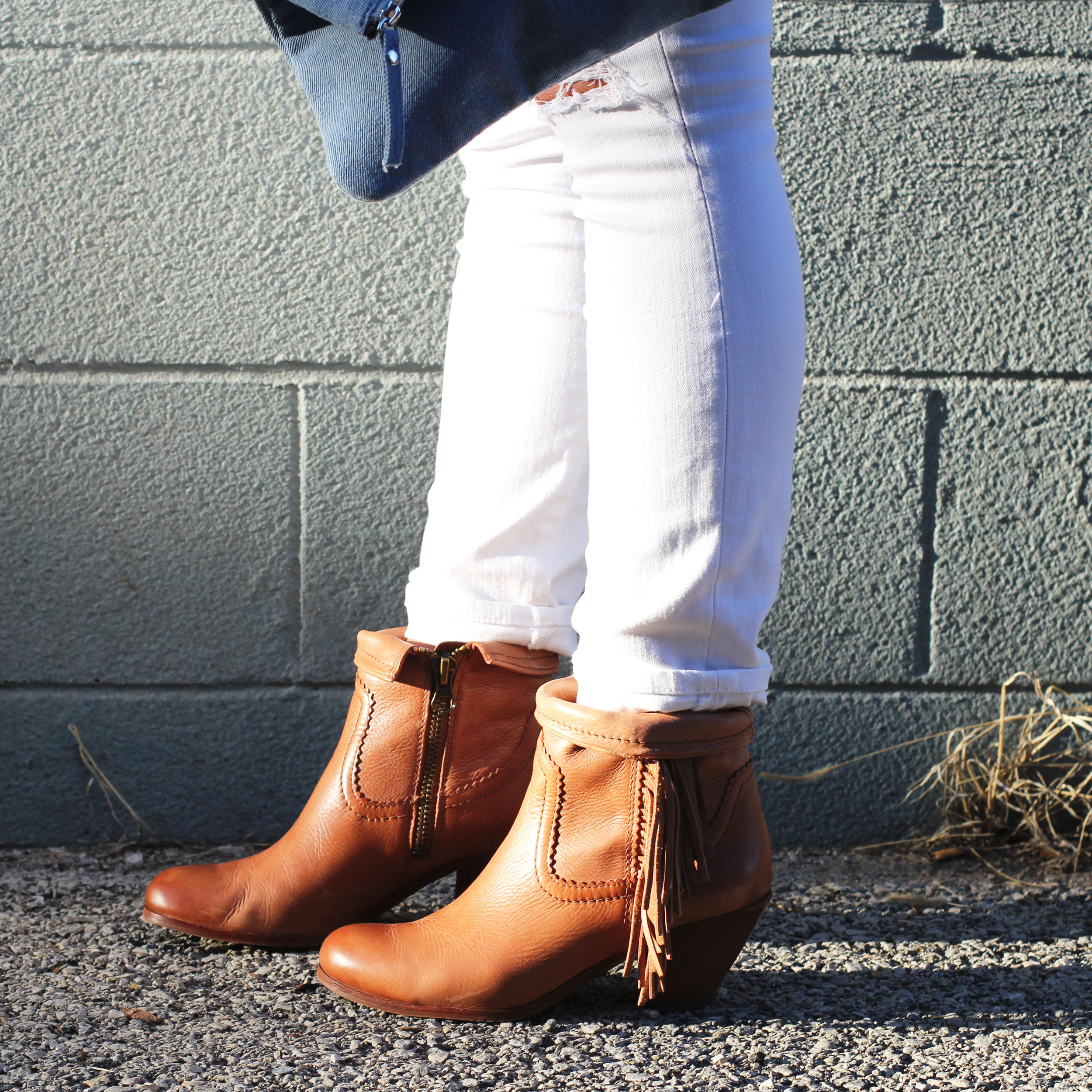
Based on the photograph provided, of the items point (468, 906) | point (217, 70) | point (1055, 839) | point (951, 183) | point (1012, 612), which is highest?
point (217, 70)

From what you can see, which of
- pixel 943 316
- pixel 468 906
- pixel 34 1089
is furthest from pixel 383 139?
pixel 943 316

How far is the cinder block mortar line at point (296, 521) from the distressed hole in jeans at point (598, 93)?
0.86 m

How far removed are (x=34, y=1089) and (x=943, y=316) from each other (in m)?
A: 1.48

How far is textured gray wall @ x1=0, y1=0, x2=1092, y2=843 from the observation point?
1.62 meters

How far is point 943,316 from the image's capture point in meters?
1.64

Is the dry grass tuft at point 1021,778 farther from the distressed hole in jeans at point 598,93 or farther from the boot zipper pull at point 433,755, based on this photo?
the distressed hole in jeans at point 598,93

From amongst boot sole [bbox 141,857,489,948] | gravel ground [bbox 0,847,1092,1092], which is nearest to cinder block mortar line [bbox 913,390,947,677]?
gravel ground [bbox 0,847,1092,1092]

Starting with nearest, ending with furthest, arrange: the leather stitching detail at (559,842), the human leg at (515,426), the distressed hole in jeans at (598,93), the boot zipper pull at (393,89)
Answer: the boot zipper pull at (393,89) → the distressed hole in jeans at (598,93) → the leather stitching detail at (559,842) → the human leg at (515,426)

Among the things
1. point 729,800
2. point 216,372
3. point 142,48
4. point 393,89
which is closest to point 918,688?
point 729,800

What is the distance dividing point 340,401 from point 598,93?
88cm

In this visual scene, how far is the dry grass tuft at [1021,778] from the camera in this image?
1.62 meters

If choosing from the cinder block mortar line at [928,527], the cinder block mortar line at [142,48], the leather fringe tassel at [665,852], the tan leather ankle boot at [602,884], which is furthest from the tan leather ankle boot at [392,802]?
the cinder block mortar line at [142,48]

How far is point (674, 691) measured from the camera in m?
0.92

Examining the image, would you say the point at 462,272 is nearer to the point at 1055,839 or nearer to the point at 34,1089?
the point at 34,1089
